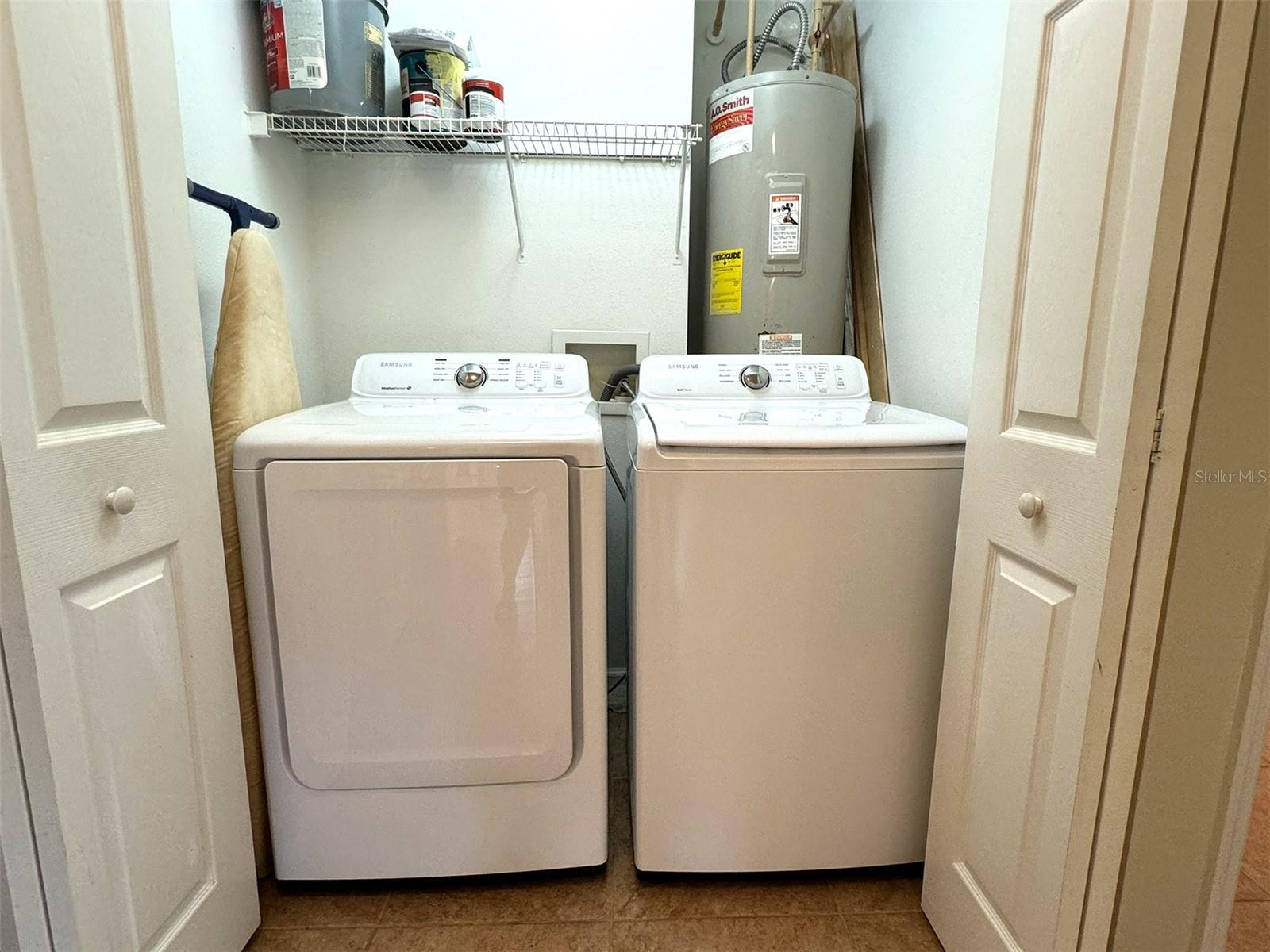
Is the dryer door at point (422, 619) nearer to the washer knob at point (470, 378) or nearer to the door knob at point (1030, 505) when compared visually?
the washer knob at point (470, 378)

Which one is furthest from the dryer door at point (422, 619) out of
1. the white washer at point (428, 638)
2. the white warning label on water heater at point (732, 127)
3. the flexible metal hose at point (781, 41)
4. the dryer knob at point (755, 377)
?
the flexible metal hose at point (781, 41)

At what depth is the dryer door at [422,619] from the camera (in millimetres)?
1078

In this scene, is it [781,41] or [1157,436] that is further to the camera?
[781,41]

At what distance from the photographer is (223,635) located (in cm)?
105

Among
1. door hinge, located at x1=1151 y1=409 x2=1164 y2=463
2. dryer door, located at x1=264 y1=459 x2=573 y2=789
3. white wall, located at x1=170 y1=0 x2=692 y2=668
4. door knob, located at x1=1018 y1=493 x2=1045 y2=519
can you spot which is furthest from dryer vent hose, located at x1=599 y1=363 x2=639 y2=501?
door hinge, located at x1=1151 y1=409 x2=1164 y2=463

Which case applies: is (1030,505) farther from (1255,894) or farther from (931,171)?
(1255,894)

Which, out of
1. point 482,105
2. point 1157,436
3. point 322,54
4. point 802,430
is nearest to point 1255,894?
point 1157,436

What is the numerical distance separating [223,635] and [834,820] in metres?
1.15

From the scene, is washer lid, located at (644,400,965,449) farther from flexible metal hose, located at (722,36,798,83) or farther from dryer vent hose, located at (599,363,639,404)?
flexible metal hose, located at (722,36,798,83)

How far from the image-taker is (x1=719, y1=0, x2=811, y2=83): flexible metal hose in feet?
5.56

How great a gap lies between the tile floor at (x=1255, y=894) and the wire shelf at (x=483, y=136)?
1749 millimetres

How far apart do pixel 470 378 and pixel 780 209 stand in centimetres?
88

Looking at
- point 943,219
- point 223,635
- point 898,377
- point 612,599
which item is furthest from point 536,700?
point 943,219

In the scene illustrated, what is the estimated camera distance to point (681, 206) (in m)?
1.72
